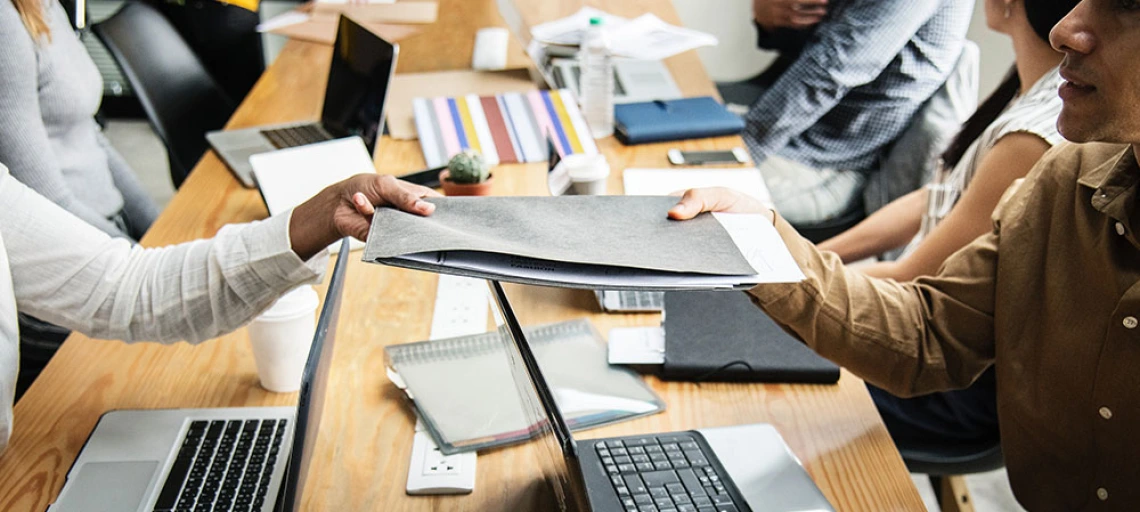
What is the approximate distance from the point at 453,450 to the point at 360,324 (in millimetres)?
→ 339

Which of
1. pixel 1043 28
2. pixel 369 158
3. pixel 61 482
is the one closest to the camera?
pixel 61 482

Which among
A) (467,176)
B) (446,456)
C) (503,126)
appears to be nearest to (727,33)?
(503,126)

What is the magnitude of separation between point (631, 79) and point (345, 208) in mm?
1264

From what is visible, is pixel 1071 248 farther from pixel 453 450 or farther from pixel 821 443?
pixel 453 450

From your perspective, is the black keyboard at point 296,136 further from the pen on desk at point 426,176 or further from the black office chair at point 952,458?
the black office chair at point 952,458

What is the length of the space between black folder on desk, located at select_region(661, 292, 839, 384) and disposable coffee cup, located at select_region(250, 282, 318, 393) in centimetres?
44

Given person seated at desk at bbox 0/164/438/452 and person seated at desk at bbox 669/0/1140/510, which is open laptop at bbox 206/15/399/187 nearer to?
person seated at desk at bbox 0/164/438/452

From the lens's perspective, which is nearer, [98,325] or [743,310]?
[98,325]

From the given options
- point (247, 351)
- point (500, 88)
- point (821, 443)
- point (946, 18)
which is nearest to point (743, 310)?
point (821, 443)

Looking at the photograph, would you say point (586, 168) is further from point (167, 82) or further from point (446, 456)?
point (167, 82)

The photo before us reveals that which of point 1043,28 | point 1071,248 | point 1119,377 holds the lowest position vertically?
point 1119,377

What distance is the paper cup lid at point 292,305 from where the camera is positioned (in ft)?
3.62

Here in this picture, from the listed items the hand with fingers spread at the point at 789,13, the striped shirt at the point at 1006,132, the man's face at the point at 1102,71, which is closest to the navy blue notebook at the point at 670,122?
the striped shirt at the point at 1006,132

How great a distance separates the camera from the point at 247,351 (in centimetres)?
124
